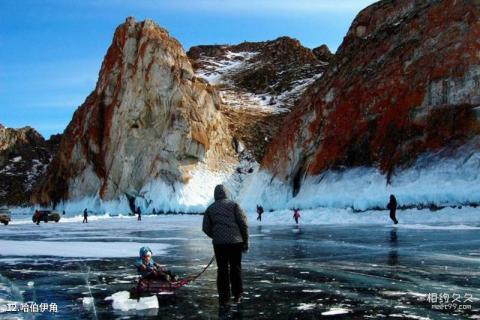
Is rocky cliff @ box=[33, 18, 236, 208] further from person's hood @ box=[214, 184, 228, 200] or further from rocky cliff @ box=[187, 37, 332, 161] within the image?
person's hood @ box=[214, 184, 228, 200]

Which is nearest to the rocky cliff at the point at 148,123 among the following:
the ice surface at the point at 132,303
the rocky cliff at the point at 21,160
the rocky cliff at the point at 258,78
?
the rocky cliff at the point at 258,78

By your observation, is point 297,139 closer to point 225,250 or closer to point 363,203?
point 363,203

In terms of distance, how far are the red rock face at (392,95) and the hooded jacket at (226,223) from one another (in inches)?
1411

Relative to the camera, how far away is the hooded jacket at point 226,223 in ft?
27.0

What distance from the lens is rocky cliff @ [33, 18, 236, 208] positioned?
71.7 meters

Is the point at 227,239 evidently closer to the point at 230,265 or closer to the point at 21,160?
the point at 230,265

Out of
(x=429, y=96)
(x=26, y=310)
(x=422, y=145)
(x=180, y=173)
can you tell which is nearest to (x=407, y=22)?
(x=429, y=96)

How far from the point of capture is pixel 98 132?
80.7 meters

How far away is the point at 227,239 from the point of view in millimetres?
8227

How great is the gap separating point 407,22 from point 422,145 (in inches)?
594

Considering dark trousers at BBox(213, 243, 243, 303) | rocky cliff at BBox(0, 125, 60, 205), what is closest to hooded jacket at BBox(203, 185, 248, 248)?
dark trousers at BBox(213, 243, 243, 303)

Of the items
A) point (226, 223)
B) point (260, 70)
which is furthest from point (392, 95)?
point (260, 70)

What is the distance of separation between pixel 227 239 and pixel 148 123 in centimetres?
6807

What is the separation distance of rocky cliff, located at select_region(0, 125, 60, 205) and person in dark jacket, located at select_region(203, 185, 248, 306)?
15666 centimetres
